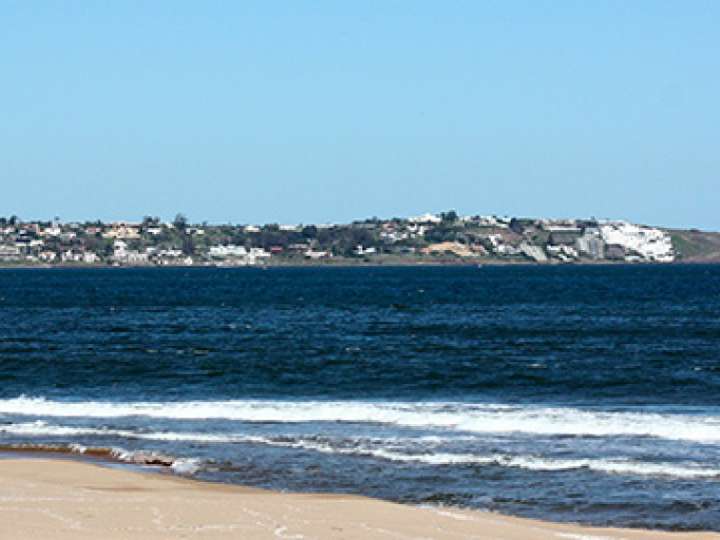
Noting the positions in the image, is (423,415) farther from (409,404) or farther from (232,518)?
(232,518)

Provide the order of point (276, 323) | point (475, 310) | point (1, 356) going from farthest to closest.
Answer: point (475, 310), point (276, 323), point (1, 356)

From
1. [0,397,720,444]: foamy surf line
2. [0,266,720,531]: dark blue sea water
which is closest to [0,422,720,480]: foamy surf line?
[0,266,720,531]: dark blue sea water

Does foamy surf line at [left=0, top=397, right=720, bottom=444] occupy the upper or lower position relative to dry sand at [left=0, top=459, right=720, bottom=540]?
lower

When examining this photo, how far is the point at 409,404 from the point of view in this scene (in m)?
38.6

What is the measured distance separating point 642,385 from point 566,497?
2211cm

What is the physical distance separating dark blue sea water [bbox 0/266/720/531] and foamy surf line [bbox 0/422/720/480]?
0.28ft

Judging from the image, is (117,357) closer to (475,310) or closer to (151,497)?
(151,497)

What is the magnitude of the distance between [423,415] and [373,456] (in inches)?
306

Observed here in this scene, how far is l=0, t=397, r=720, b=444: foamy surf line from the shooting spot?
102ft

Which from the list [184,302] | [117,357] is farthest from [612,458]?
[184,302]

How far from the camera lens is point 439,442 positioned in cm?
2930

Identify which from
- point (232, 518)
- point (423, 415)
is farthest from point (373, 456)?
point (232, 518)

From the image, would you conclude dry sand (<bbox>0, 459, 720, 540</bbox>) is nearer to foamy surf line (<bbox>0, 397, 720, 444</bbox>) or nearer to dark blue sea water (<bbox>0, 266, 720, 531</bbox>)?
dark blue sea water (<bbox>0, 266, 720, 531</bbox>)

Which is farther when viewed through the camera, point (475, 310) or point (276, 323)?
point (475, 310)
